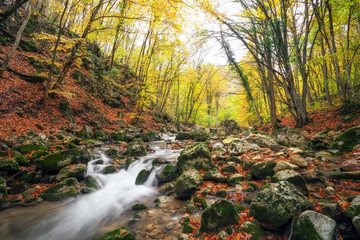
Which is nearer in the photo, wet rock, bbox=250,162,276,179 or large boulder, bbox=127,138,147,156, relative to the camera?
wet rock, bbox=250,162,276,179

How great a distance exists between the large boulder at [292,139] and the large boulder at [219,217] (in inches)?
196

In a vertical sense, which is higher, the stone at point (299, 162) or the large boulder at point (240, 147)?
the large boulder at point (240, 147)

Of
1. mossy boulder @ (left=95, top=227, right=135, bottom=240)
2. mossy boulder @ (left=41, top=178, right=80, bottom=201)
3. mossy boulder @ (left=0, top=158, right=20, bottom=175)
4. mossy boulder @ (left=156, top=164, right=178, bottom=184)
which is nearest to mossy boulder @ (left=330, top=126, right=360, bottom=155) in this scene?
mossy boulder @ (left=156, top=164, right=178, bottom=184)

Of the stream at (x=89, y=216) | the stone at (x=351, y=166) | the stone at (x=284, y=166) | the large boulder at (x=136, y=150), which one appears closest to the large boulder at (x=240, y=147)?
the stone at (x=284, y=166)

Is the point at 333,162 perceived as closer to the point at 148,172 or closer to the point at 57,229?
the point at 148,172

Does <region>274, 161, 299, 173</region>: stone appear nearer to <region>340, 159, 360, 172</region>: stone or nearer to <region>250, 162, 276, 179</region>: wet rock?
<region>250, 162, 276, 179</region>: wet rock

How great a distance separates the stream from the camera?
3.47 m

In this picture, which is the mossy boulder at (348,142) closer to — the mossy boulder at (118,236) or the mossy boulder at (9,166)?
the mossy boulder at (118,236)

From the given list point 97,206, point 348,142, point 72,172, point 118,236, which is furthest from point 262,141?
point 72,172

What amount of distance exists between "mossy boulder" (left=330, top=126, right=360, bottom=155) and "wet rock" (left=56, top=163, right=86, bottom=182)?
8111mm

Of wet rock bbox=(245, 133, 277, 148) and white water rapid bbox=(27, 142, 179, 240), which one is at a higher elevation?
wet rock bbox=(245, 133, 277, 148)

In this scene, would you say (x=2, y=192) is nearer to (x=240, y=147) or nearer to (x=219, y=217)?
(x=219, y=217)

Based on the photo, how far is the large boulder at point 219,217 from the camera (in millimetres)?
2801

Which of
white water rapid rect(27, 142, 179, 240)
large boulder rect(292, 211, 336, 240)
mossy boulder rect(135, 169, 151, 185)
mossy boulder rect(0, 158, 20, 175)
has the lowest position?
white water rapid rect(27, 142, 179, 240)
